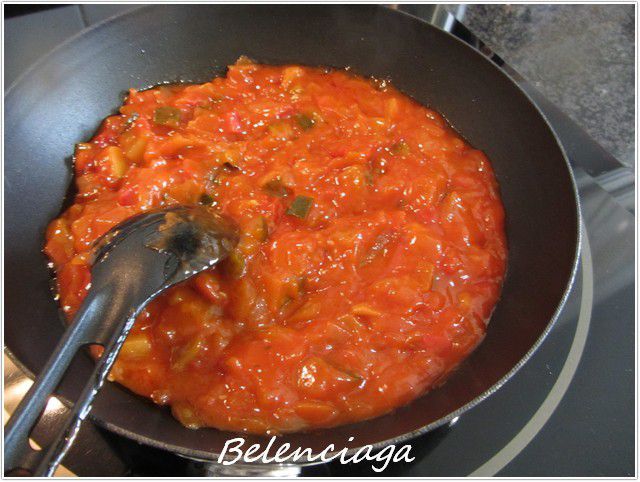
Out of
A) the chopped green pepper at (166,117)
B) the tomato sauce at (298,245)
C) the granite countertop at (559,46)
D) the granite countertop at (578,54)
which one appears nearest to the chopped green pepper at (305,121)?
the tomato sauce at (298,245)

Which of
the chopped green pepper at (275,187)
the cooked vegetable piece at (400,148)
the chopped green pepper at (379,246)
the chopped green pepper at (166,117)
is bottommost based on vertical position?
the chopped green pepper at (379,246)

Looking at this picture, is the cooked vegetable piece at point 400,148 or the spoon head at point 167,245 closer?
the spoon head at point 167,245

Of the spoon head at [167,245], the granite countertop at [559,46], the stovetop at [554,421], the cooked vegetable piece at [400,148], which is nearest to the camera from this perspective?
the spoon head at [167,245]

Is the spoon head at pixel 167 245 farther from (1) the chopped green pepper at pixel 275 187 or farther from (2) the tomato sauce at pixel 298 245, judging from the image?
(1) the chopped green pepper at pixel 275 187

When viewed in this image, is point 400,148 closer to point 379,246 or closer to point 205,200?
point 379,246

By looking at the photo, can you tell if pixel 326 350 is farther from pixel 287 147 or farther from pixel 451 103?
pixel 451 103

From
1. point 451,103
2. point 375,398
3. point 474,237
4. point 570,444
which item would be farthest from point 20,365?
point 451,103

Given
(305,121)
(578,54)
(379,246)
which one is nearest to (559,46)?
(578,54)

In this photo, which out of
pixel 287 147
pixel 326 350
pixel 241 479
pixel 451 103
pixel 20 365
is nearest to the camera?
pixel 20 365
